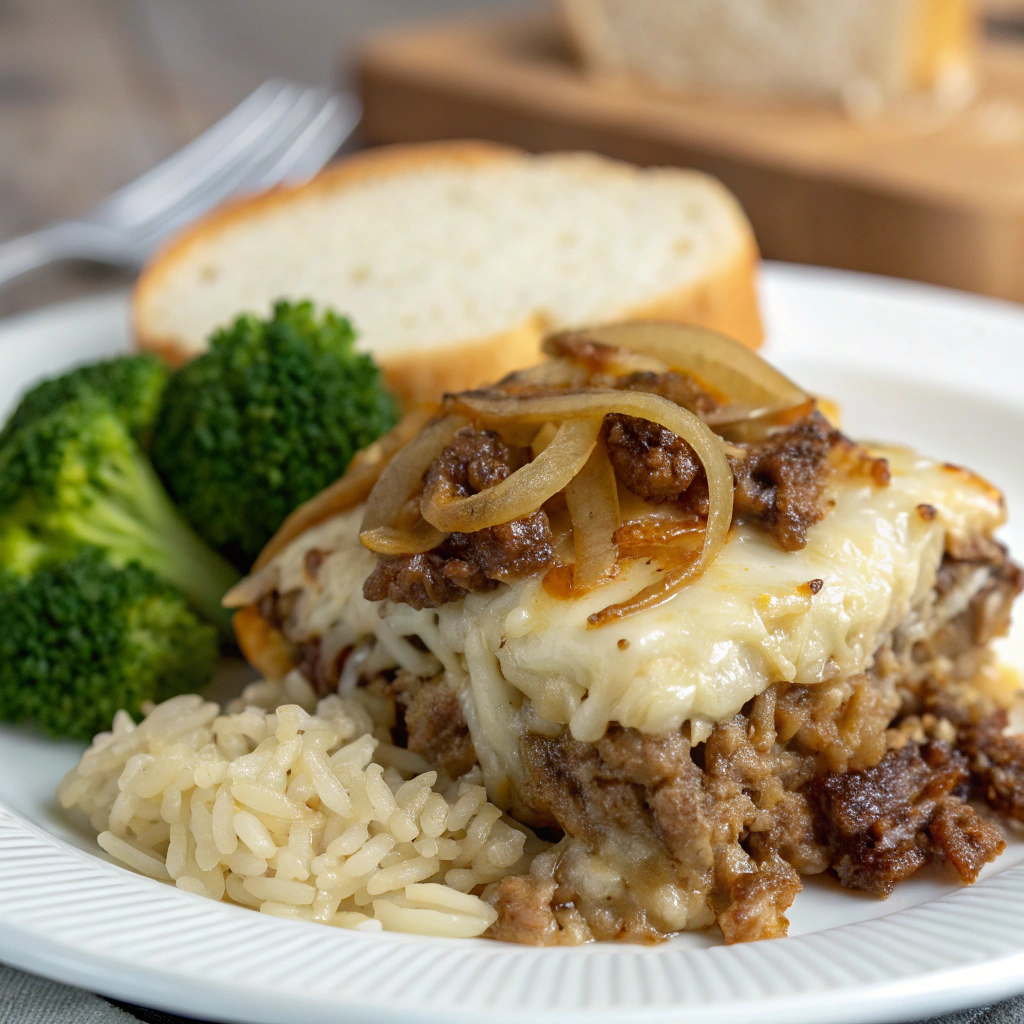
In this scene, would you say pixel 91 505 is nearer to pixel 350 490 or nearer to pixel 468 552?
pixel 350 490

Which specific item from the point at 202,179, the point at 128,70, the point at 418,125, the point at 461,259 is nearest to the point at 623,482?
the point at 461,259

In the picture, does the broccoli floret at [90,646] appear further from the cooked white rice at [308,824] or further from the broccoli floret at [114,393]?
the broccoli floret at [114,393]

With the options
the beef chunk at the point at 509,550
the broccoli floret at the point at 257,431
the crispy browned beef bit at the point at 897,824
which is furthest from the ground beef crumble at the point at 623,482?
the broccoli floret at the point at 257,431

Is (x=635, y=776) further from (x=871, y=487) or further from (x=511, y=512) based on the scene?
(x=871, y=487)

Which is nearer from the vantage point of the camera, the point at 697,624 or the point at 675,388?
the point at 697,624

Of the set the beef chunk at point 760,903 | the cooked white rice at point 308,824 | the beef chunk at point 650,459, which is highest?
Result: the beef chunk at point 650,459
